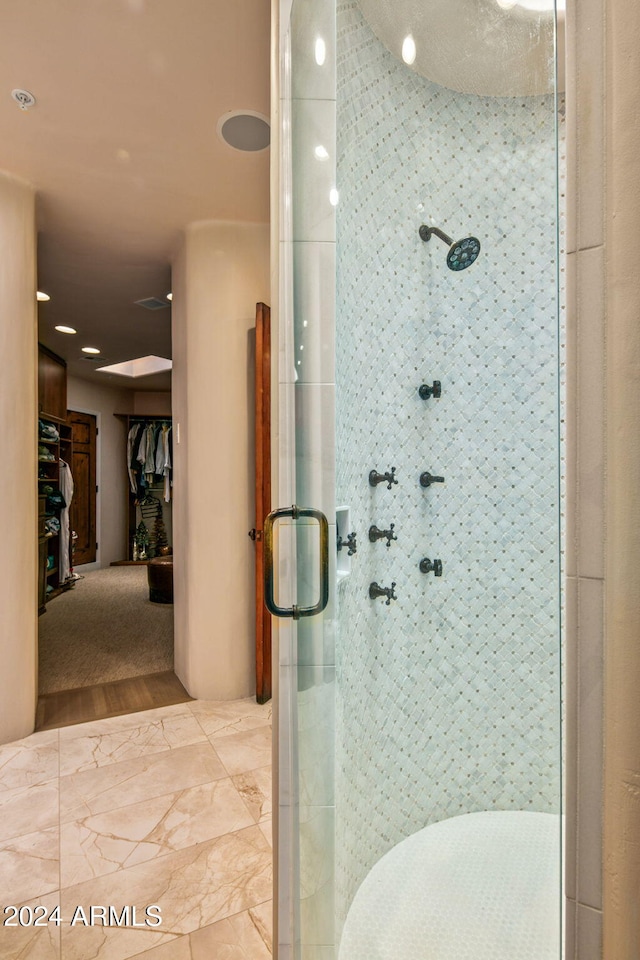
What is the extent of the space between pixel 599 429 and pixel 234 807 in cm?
194

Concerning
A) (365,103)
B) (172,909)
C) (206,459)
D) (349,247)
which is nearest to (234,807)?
(172,909)

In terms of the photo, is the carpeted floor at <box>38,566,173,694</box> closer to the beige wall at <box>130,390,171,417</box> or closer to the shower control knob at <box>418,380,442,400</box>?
the shower control knob at <box>418,380,442,400</box>

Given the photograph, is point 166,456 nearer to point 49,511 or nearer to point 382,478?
point 49,511

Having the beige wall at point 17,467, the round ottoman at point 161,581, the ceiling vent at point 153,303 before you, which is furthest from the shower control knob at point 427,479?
the round ottoman at point 161,581

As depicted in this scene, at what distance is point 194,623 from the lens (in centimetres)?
278

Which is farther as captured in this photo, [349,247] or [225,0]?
[225,0]

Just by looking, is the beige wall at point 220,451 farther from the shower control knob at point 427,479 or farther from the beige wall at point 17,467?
the shower control knob at point 427,479

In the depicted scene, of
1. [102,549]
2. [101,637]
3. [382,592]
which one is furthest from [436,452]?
[102,549]

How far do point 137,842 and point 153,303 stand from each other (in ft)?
11.3

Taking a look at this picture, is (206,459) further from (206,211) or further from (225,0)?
(225,0)

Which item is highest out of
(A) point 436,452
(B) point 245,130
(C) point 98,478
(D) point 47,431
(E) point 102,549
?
(B) point 245,130

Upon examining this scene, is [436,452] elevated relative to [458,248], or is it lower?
lower

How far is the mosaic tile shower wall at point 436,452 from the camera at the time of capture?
1328 mm

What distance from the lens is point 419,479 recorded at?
162cm
